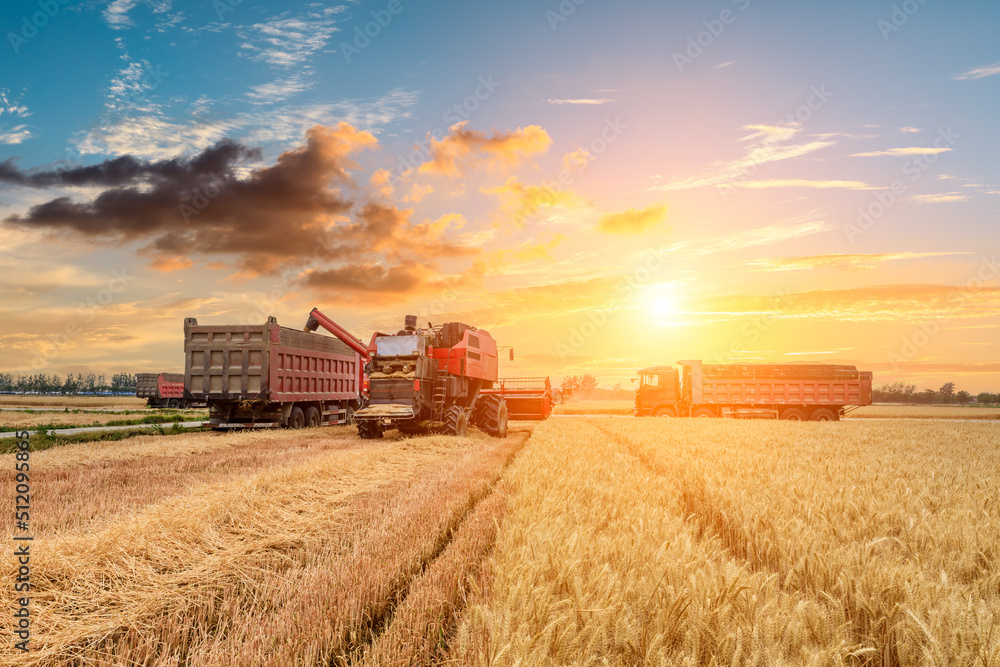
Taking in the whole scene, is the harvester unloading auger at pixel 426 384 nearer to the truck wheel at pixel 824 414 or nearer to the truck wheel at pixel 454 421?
the truck wheel at pixel 454 421

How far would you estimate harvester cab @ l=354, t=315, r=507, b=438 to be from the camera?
1593 centimetres

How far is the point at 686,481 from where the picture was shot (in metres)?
8.59

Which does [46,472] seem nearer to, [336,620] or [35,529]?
[35,529]

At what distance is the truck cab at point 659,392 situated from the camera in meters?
31.5

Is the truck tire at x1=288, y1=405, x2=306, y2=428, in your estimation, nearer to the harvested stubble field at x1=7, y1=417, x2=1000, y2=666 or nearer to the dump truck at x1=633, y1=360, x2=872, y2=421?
the harvested stubble field at x1=7, y1=417, x2=1000, y2=666

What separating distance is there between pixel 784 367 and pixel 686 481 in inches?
1031

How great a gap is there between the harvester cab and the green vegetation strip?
7345 millimetres

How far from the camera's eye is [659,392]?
105ft

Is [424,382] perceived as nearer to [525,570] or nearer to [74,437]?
[74,437]

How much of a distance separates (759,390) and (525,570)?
30.4 meters

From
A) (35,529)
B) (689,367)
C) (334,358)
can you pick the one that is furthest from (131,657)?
(689,367)

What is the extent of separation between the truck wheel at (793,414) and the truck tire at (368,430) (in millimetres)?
24237

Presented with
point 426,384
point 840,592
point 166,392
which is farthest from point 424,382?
point 166,392

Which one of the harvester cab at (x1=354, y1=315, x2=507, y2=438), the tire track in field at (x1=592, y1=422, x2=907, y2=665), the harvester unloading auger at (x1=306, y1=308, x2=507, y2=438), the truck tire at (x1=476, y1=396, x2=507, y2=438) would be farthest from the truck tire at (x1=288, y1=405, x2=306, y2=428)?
the tire track in field at (x1=592, y1=422, x2=907, y2=665)
